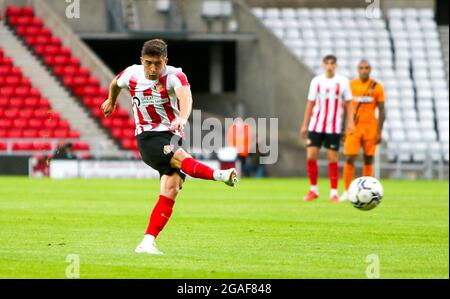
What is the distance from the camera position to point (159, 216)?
1030cm

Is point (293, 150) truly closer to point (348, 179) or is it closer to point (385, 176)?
point (385, 176)

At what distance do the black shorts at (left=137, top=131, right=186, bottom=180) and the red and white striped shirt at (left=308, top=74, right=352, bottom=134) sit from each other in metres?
7.96

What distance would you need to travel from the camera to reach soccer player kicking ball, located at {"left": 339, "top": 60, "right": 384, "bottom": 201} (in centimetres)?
1866

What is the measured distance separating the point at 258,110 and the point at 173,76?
82.4 ft

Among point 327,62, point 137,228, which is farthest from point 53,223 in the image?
point 327,62

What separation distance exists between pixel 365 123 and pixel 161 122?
8763 mm

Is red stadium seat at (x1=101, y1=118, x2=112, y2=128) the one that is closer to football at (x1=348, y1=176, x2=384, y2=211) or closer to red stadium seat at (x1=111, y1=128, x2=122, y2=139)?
red stadium seat at (x1=111, y1=128, x2=122, y2=139)

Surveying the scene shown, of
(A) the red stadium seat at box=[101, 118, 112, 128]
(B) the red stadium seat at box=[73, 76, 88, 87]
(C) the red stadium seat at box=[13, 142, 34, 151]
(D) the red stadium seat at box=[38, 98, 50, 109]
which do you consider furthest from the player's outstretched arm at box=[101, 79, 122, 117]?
(B) the red stadium seat at box=[73, 76, 88, 87]

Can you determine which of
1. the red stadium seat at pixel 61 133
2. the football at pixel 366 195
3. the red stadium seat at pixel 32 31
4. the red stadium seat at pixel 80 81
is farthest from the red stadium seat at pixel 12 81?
the football at pixel 366 195

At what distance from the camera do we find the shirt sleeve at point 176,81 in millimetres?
10344

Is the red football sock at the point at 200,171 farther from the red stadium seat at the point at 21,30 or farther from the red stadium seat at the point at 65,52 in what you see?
the red stadium seat at the point at 21,30

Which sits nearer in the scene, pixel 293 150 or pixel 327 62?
pixel 327 62

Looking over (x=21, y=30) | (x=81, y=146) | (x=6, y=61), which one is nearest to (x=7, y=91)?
(x=6, y=61)
